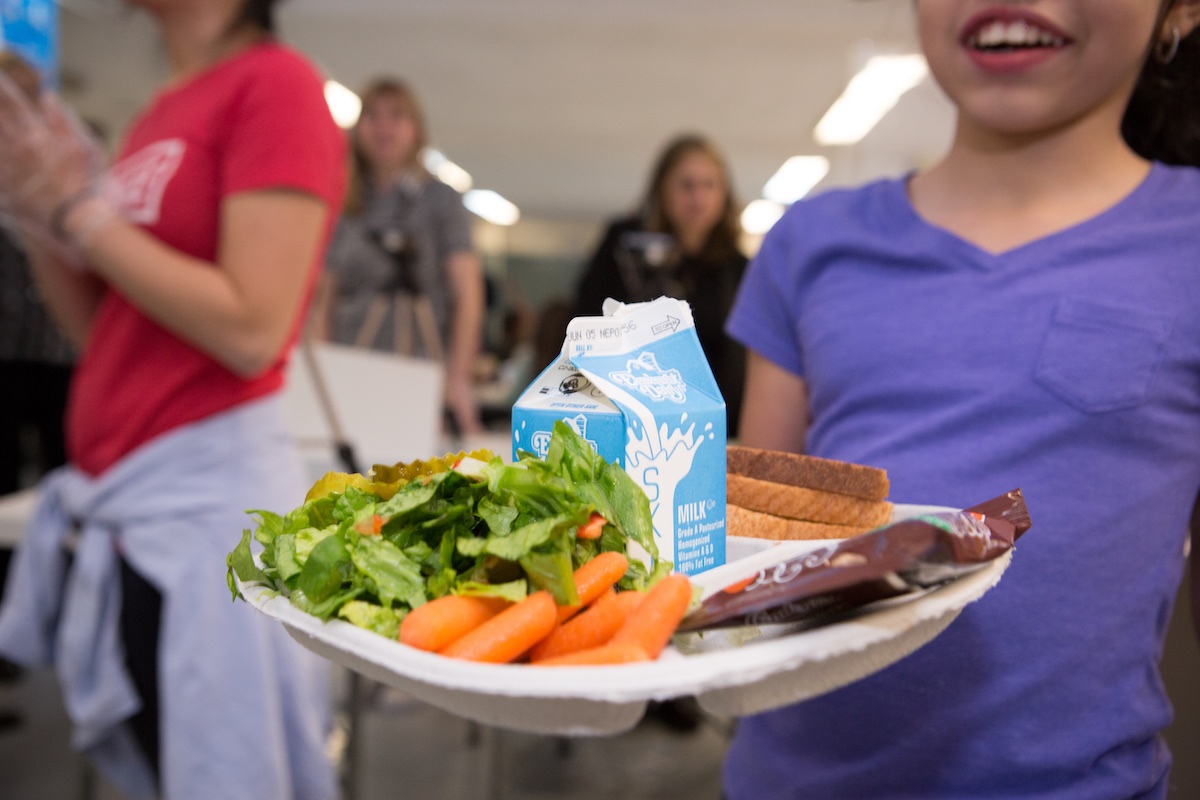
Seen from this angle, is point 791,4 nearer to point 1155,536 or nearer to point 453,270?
point 453,270

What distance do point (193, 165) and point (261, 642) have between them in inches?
24.8

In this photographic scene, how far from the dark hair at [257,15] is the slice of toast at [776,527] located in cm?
110

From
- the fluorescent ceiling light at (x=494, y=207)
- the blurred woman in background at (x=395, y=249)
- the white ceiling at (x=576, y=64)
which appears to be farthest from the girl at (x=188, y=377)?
the fluorescent ceiling light at (x=494, y=207)

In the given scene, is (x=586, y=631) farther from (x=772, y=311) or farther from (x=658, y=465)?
(x=772, y=311)

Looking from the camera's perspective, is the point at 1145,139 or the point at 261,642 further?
the point at 261,642

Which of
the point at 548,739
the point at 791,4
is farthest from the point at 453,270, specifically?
the point at 791,4

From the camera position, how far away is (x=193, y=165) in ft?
3.85

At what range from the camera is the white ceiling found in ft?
21.3

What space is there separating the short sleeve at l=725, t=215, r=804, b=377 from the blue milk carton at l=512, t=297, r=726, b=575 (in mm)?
342

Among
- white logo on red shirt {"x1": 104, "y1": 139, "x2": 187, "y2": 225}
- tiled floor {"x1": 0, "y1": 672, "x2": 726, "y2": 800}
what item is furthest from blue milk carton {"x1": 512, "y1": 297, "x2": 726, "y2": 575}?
tiled floor {"x1": 0, "y1": 672, "x2": 726, "y2": 800}

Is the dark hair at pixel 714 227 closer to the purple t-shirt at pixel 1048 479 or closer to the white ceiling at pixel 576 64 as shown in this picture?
the purple t-shirt at pixel 1048 479

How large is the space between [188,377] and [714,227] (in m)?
0.80

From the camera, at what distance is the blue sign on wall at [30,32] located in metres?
1.17

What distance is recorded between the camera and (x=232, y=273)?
1164 millimetres
